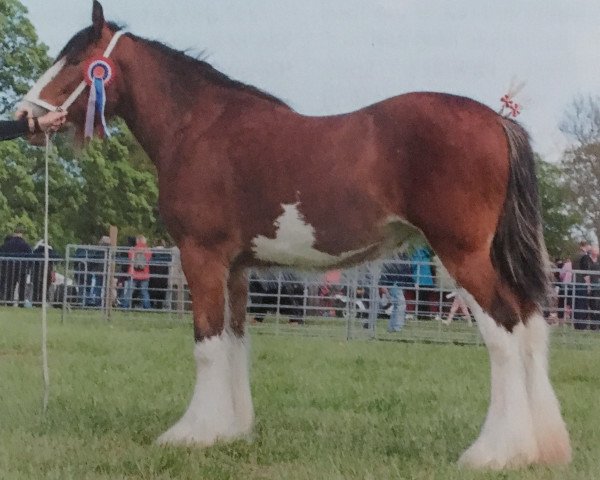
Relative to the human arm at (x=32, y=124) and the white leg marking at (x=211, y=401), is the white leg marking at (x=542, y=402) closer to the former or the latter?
the white leg marking at (x=211, y=401)

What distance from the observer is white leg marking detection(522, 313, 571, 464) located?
4.55 m

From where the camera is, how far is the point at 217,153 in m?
5.21

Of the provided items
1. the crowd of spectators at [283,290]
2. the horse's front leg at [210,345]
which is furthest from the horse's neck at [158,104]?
the crowd of spectators at [283,290]

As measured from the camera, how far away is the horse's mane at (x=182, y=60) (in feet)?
18.2

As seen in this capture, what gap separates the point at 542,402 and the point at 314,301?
Result: 1193 centimetres

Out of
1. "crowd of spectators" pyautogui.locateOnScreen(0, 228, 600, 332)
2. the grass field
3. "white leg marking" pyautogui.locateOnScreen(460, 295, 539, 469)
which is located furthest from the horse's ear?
"crowd of spectators" pyautogui.locateOnScreen(0, 228, 600, 332)

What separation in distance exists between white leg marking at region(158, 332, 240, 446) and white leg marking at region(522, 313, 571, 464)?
1.68m

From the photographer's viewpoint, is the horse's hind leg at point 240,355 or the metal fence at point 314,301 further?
the metal fence at point 314,301

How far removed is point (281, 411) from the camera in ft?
20.9

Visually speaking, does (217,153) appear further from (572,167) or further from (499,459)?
(572,167)

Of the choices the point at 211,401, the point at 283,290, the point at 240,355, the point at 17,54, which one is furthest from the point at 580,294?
the point at 17,54

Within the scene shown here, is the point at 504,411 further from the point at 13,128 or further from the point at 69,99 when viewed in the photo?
the point at 13,128

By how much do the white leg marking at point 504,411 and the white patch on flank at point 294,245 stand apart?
0.86 m

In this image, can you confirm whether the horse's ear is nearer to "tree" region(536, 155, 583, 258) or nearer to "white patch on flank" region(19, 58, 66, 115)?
"white patch on flank" region(19, 58, 66, 115)
